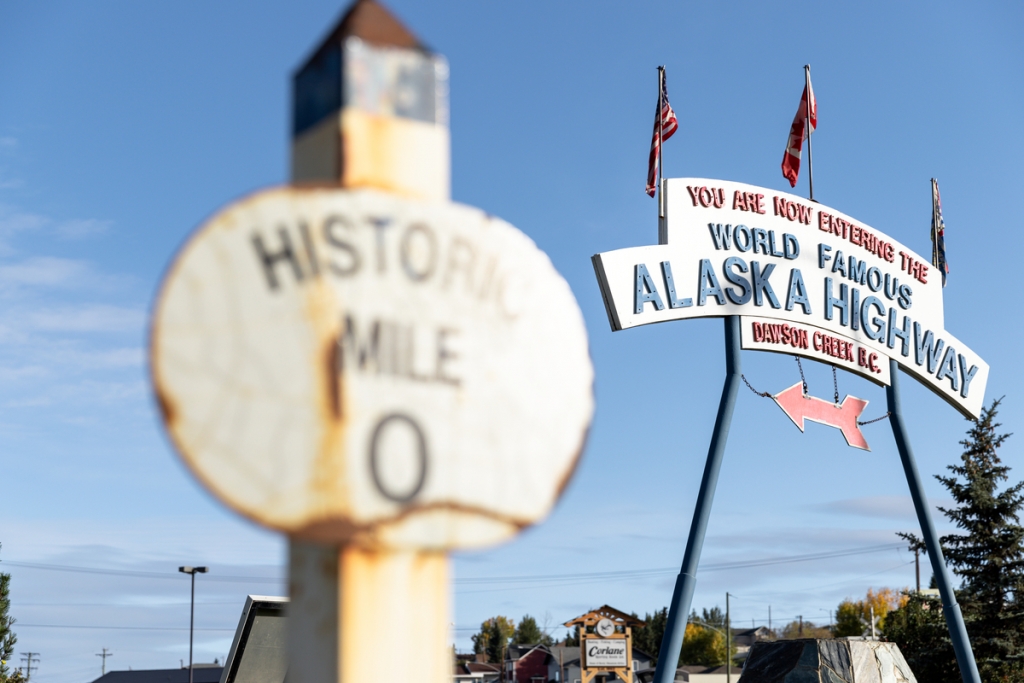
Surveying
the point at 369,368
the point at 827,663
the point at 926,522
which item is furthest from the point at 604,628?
the point at 369,368

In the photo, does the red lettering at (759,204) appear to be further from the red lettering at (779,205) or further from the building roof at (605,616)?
the building roof at (605,616)

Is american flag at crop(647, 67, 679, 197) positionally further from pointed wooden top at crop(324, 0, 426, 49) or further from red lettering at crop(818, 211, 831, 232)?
pointed wooden top at crop(324, 0, 426, 49)

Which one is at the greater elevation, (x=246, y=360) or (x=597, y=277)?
(x=597, y=277)

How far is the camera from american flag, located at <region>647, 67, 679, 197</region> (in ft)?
36.7

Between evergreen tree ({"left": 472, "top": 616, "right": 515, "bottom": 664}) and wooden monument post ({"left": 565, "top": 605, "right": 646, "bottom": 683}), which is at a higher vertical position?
wooden monument post ({"left": 565, "top": 605, "right": 646, "bottom": 683})

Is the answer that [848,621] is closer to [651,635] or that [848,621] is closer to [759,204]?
[651,635]

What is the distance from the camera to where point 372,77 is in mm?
2049

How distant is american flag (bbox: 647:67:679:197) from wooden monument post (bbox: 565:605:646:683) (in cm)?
2052

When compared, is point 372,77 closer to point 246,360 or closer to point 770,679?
point 246,360

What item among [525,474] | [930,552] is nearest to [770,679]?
[930,552]

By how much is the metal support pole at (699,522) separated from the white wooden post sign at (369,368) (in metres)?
7.46

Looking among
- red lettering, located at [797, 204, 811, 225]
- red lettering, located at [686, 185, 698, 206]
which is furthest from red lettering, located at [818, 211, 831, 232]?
red lettering, located at [686, 185, 698, 206]

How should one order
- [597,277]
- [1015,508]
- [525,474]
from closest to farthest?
[525,474] < [597,277] < [1015,508]

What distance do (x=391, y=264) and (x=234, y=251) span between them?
289 mm
